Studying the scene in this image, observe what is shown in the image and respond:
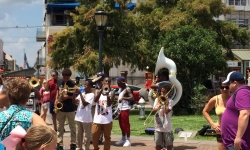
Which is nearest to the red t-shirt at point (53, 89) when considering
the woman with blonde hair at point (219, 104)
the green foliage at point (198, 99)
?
the woman with blonde hair at point (219, 104)

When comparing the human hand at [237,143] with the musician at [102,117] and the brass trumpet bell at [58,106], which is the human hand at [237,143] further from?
the brass trumpet bell at [58,106]

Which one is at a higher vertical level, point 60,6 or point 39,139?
point 60,6

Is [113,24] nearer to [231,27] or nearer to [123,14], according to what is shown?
[123,14]

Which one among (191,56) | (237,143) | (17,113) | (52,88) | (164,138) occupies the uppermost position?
(191,56)

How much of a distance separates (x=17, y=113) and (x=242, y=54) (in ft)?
119

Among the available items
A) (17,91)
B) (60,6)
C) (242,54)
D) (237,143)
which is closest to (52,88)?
(237,143)

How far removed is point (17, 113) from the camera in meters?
4.31

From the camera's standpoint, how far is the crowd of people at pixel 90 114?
356 cm

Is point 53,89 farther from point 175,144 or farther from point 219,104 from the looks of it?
point 219,104

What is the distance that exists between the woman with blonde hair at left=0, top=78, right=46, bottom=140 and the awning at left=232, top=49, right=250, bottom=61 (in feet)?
112

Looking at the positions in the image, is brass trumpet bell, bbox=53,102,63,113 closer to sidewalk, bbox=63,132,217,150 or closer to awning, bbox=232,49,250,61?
sidewalk, bbox=63,132,217,150

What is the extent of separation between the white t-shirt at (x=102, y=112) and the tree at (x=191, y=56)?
11660 mm

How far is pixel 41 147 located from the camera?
10.7ft

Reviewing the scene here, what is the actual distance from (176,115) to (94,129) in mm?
11565
